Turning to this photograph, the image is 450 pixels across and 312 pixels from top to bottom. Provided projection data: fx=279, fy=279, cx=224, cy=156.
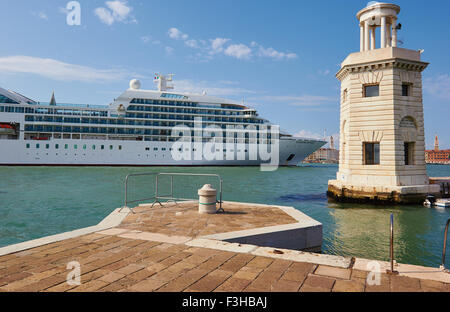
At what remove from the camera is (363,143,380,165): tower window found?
61.0 feet

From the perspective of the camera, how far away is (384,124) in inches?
711

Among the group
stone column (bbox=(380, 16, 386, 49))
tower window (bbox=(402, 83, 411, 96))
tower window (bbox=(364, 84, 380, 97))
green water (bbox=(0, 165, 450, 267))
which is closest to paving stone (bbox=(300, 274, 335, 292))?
green water (bbox=(0, 165, 450, 267))

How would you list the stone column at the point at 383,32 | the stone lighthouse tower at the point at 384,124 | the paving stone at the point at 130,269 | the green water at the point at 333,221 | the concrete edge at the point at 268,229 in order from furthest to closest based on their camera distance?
the stone column at the point at 383,32, the stone lighthouse tower at the point at 384,124, the green water at the point at 333,221, the concrete edge at the point at 268,229, the paving stone at the point at 130,269

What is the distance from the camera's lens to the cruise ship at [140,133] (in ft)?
171

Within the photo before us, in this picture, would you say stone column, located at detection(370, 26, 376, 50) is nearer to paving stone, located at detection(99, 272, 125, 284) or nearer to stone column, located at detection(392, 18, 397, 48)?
stone column, located at detection(392, 18, 397, 48)

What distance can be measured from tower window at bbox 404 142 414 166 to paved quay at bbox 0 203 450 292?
1756cm

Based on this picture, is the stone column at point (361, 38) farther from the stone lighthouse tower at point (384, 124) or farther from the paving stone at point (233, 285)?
the paving stone at point (233, 285)

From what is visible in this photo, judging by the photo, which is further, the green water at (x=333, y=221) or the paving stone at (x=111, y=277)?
the green water at (x=333, y=221)

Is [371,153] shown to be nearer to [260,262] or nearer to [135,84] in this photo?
[260,262]

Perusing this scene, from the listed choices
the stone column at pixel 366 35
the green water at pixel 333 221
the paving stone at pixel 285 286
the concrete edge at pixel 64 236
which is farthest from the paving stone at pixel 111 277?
the stone column at pixel 366 35

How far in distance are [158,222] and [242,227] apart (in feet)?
7.23

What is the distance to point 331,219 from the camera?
13695 mm
